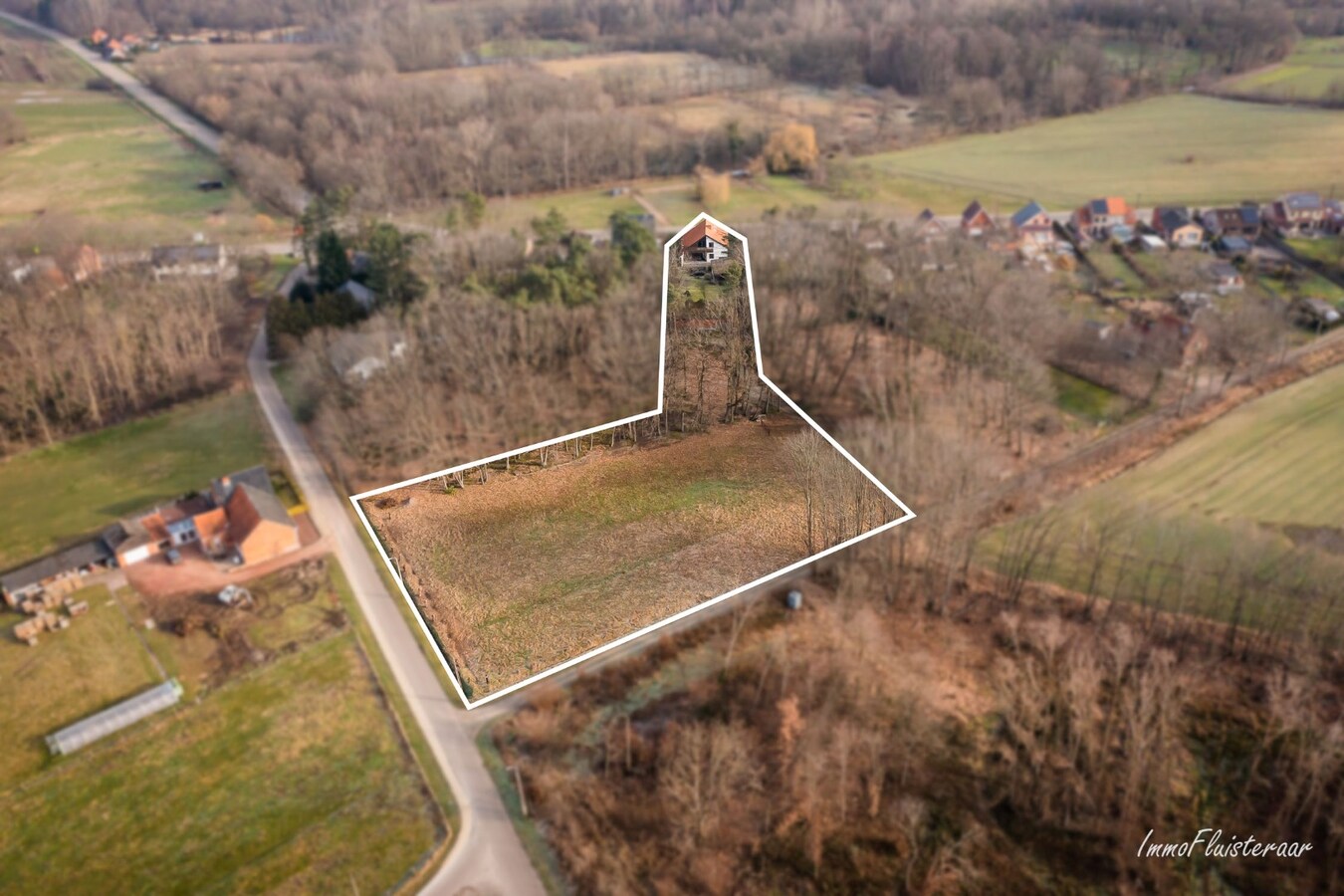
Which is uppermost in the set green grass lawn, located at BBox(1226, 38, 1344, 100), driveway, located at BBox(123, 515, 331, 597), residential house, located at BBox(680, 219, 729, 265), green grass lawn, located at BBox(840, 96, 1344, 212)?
green grass lawn, located at BBox(1226, 38, 1344, 100)

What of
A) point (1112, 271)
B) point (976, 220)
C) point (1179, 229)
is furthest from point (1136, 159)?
point (1112, 271)

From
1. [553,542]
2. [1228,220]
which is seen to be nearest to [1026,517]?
[553,542]

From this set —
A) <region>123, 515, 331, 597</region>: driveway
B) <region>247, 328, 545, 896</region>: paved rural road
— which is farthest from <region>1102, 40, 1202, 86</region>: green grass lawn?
<region>123, 515, 331, 597</region>: driveway

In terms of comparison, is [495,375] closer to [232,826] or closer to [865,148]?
[232,826]

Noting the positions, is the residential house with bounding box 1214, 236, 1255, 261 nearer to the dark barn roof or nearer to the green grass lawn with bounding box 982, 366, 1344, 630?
the green grass lawn with bounding box 982, 366, 1344, 630

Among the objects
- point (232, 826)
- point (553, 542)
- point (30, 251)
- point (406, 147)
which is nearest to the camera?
point (553, 542)

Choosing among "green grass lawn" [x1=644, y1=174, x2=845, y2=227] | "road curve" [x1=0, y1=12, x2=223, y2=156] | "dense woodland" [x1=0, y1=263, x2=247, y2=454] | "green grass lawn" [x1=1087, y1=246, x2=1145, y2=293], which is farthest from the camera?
"road curve" [x1=0, y1=12, x2=223, y2=156]

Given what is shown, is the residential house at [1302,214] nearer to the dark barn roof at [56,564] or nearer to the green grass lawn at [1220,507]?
the green grass lawn at [1220,507]
